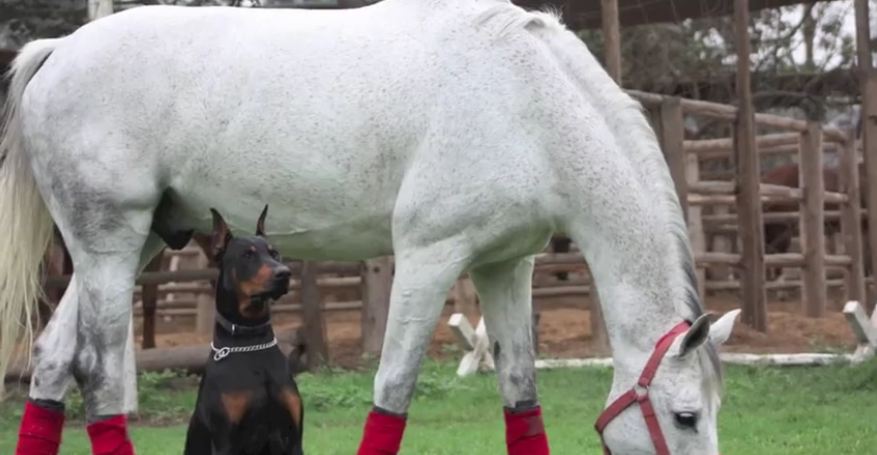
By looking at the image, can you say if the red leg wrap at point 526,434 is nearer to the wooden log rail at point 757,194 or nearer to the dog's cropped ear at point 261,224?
the dog's cropped ear at point 261,224

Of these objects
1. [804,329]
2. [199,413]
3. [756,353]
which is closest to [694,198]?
[804,329]

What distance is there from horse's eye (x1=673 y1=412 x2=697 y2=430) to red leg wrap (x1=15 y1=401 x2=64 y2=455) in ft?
6.84

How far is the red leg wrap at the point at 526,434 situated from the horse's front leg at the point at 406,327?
17.2 inches

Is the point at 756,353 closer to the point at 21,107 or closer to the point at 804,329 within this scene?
the point at 804,329

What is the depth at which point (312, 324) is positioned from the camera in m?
9.96

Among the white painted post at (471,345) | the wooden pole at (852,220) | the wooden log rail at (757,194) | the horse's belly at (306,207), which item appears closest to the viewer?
the horse's belly at (306,207)

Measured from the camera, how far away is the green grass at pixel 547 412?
614 centimetres

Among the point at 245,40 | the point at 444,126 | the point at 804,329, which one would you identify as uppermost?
the point at 245,40

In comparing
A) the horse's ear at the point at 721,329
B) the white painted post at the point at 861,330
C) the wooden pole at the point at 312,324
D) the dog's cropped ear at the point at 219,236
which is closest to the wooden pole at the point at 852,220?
the white painted post at the point at 861,330

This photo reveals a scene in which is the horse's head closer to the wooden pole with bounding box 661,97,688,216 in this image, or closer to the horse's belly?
the horse's belly

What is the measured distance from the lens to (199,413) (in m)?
4.16

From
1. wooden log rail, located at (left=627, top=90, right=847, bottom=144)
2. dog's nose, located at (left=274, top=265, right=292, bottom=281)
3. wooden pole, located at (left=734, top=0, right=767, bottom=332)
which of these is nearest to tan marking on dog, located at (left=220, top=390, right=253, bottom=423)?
dog's nose, located at (left=274, top=265, right=292, bottom=281)

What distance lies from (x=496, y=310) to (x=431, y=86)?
795mm

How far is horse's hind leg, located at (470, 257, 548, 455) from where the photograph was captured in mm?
4648
